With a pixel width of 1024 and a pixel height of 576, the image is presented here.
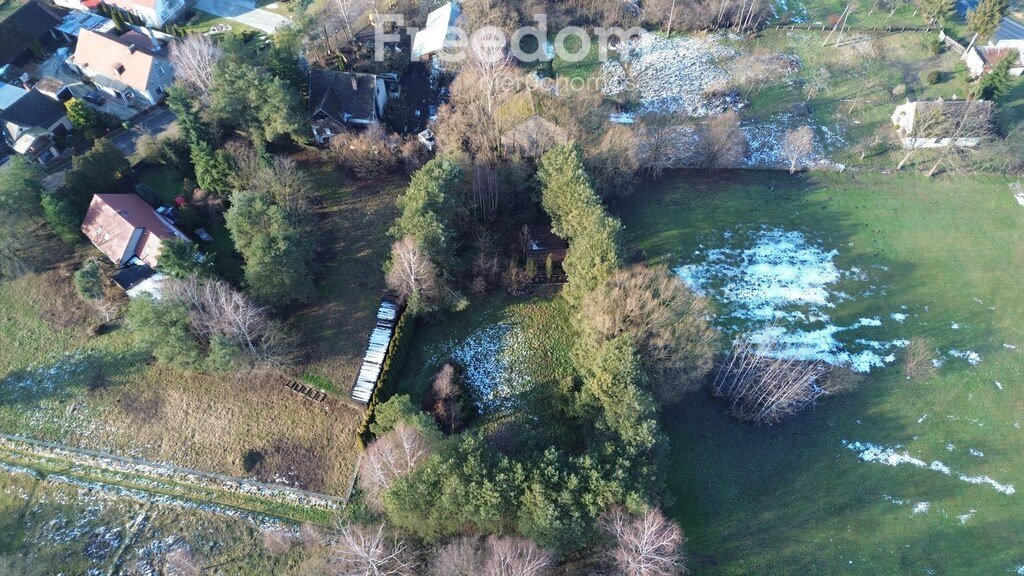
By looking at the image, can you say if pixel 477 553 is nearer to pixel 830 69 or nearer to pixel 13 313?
pixel 13 313

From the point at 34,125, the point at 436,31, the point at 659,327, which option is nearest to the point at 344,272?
the point at 659,327

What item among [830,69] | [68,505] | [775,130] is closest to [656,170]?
[775,130]

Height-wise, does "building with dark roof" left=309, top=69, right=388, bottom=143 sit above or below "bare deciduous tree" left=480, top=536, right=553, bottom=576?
above

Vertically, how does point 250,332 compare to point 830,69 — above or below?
below

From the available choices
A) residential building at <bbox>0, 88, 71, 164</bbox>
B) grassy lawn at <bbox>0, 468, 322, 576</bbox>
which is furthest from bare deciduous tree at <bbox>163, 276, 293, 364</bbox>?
residential building at <bbox>0, 88, 71, 164</bbox>

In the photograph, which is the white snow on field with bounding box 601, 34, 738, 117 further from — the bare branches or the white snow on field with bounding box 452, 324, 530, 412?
the white snow on field with bounding box 452, 324, 530, 412

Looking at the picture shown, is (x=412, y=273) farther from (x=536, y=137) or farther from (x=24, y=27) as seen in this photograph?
(x=24, y=27)
